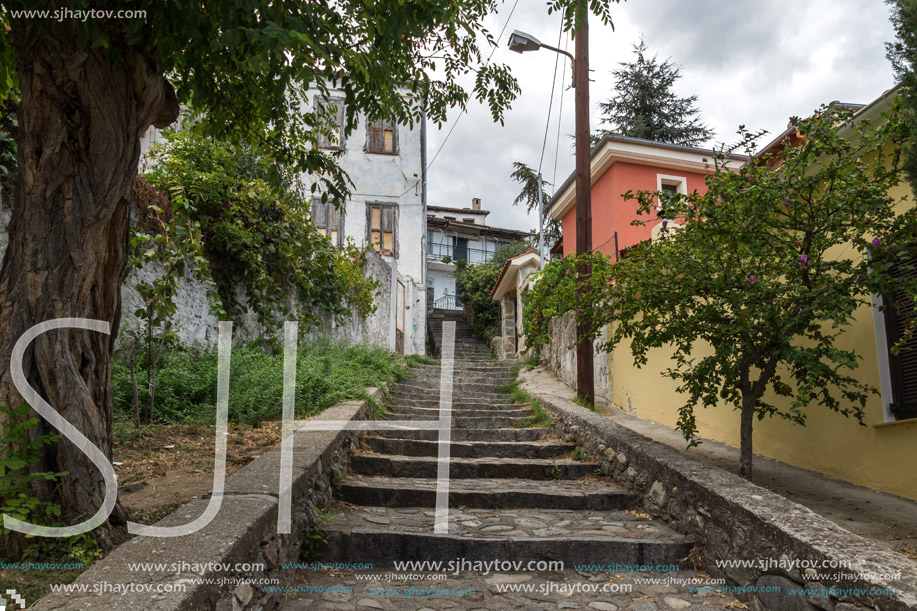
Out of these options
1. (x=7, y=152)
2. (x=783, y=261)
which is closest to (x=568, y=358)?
(x=783, y=261)

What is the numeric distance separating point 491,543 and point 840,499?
2.48 metres

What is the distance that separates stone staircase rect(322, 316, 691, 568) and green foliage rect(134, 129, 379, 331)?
2136mm

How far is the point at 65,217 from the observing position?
2.38m

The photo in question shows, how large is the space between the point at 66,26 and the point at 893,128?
4.24 meters

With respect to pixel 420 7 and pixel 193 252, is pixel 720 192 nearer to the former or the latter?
pixel 420 7

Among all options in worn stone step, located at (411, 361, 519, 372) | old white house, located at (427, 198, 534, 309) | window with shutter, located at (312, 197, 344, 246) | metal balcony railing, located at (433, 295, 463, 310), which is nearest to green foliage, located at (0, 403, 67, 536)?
worn stone step, located at (411, 361, 519, 372)

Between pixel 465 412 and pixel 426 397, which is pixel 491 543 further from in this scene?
pixel 426 397

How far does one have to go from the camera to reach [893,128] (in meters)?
3.31

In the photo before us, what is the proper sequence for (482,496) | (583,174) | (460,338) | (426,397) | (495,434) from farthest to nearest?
1. (460,338)
2. (426,397)
3. (583,174)
4. (495,434)
5. (482,496)

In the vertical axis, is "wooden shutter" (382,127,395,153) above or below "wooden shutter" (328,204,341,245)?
above

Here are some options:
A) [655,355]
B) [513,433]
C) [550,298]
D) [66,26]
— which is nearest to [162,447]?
[66,26]

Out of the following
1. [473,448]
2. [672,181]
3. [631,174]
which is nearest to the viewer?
[473,448]

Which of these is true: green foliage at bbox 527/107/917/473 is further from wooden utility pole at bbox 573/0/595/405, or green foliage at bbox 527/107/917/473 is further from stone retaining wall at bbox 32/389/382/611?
wooden utility pole at bbox 573/0/595/405

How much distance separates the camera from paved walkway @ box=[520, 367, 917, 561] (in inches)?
127
